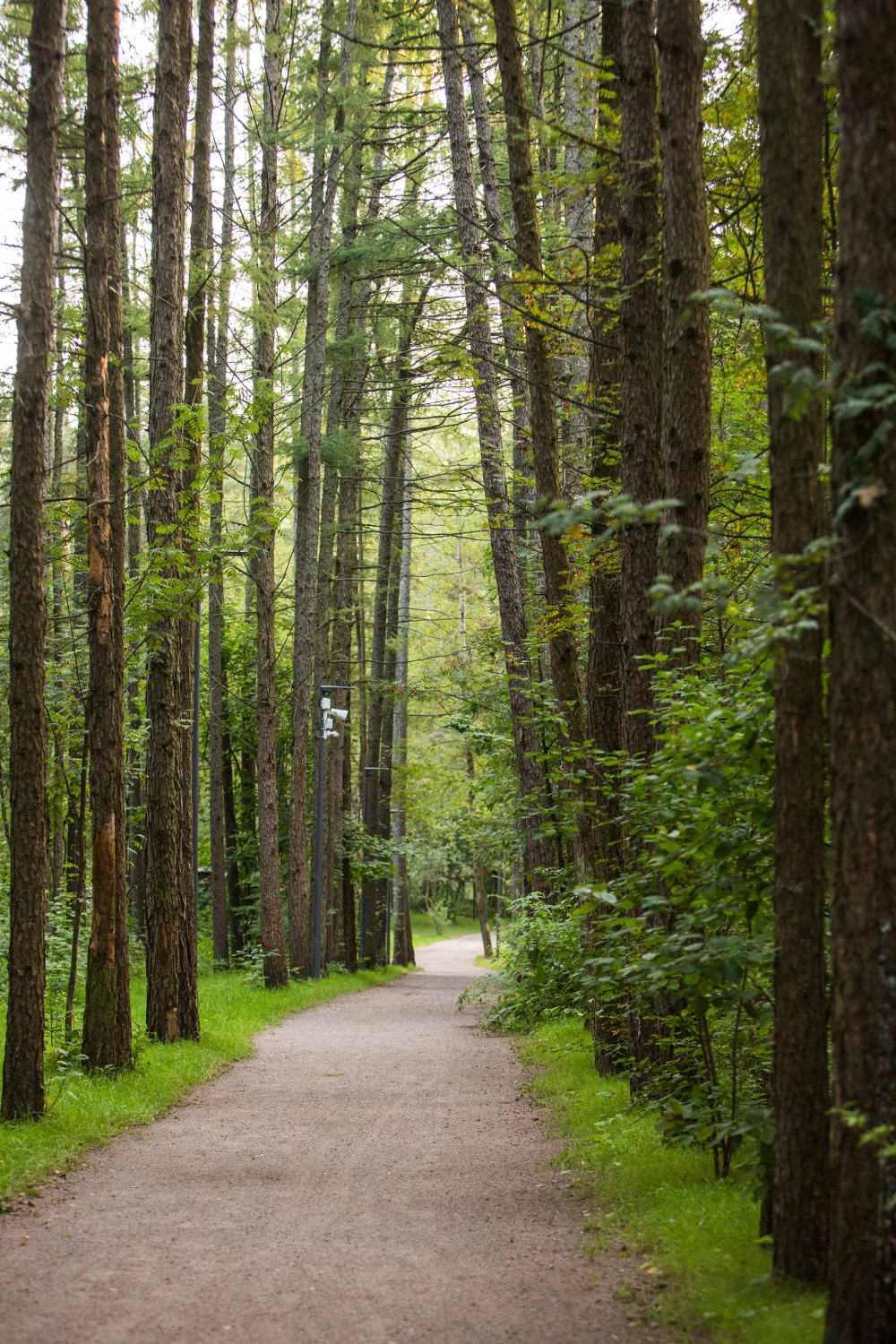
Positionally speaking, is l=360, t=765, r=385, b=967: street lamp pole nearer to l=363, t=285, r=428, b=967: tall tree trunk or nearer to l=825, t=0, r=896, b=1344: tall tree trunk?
l=363, t=285, r=428, b=967: tall tree trunk

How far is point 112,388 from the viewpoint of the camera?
9602mm

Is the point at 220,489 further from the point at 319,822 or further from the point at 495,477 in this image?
the point at 319,822

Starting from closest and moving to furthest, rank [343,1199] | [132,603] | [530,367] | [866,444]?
[866,444] < [343,1199] < [530,367] < [132,603]

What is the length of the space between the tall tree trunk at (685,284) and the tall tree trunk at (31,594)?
13.3 feet

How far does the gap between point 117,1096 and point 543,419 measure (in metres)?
6.17

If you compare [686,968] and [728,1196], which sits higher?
[686,968]

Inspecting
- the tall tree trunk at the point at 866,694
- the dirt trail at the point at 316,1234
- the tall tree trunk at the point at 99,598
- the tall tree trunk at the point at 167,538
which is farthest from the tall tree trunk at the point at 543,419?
the tall tree trunk at the point at 866,694

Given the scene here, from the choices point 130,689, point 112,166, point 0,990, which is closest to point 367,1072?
point 0,990

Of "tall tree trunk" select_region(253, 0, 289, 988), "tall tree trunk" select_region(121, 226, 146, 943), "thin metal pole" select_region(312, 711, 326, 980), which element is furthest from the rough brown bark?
"tall tree trunk" select_region(121, 226, 146, 943)

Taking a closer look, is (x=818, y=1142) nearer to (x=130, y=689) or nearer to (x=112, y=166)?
(x=112, y=166)

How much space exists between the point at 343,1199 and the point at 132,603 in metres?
5.65

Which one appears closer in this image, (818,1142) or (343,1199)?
(818,1142)

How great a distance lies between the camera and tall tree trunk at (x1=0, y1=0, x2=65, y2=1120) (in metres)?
7.24

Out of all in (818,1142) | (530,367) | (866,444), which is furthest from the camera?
(530,367)
